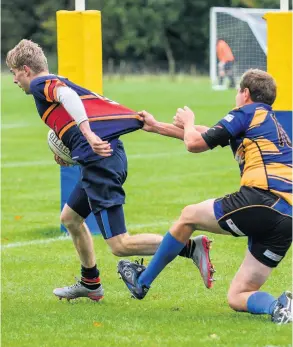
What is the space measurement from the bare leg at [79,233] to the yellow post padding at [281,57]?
3602mm

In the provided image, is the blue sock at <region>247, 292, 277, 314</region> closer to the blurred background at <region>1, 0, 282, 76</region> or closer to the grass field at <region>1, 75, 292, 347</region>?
the grass field at <region>1, 75, 292, 347</region>

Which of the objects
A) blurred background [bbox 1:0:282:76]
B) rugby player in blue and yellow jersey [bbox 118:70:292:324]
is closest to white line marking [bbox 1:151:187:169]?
rugby player in blue and yellow jersey [bbox 118:70:292:324]

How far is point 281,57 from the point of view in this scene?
10.8 metres

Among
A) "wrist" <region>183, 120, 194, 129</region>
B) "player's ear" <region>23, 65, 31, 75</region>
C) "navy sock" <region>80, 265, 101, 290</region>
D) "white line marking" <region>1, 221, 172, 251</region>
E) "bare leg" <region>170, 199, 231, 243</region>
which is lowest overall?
"white line marking" <region>1, 221, 172, 251</region>

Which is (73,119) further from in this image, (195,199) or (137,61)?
(137,61)

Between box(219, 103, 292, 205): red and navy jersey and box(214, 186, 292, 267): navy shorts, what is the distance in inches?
2.7

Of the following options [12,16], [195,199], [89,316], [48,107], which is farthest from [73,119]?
[12,16]

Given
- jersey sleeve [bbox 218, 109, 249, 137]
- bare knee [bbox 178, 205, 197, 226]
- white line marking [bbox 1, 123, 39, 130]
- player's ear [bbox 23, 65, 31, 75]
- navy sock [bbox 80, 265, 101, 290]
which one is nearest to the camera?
jersey sleeve [bbox 218, 109, 249, 137]

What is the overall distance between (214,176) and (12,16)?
225 ft

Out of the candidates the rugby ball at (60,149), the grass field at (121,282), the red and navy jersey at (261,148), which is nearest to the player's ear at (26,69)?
the rugby ball at (60,149)

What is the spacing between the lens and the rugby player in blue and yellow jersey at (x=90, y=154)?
748cm

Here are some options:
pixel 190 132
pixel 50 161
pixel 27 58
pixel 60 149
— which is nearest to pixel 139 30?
pixel 50 161

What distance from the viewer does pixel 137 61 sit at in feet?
283

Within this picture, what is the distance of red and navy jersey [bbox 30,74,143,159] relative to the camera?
25.0 feet
